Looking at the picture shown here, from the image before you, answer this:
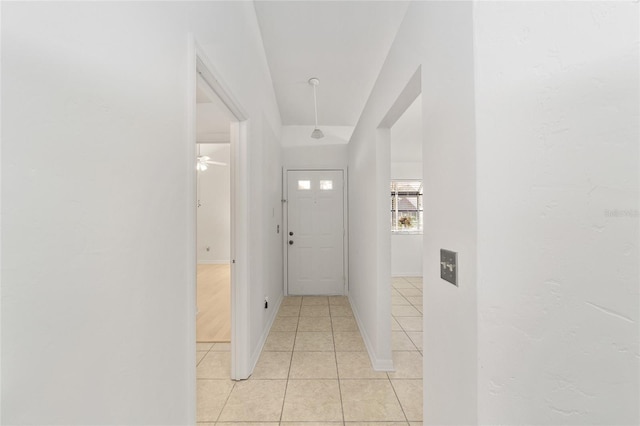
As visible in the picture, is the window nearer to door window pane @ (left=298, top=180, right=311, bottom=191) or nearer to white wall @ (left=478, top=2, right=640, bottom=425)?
door window pane @ (left=298, top=180, right=311, bottom=191)

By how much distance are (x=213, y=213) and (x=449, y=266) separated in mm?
6473

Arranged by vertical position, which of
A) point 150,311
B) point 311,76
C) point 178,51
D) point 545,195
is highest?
point 311,76

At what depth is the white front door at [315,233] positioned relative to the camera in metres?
3.97

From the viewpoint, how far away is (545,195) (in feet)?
2.35

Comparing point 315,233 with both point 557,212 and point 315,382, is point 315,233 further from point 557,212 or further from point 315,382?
point 557,212

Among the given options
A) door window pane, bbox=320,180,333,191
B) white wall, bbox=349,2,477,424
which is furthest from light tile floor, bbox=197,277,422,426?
door window pane, bbox=320,180,333,191

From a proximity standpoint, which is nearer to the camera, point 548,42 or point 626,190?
point 626,190

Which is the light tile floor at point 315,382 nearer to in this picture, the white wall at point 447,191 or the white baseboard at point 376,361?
the white baseboard at point 376,361

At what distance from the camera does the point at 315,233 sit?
399 centimetres

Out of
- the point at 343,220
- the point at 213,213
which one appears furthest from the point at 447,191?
the point at 213,213

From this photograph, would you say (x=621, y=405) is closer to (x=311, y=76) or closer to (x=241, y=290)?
(x=241, y=290)

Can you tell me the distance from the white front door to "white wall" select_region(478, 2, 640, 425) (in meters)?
3.18

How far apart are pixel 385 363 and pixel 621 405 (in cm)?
169

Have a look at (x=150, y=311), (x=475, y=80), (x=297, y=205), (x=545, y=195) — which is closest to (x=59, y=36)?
(x=150, y=311)
